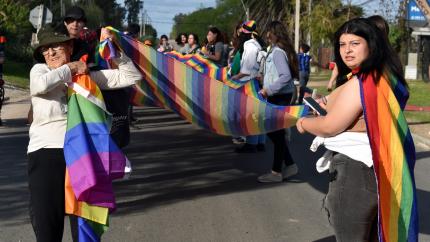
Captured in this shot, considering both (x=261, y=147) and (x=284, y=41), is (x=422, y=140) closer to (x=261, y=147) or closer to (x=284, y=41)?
(x=261, y=147)

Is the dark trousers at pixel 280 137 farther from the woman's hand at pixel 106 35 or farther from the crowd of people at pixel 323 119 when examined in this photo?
the woman's hand at pixel 106 35

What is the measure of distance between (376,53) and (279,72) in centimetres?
440

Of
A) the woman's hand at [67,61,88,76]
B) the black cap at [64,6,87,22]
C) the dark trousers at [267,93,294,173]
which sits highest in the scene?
the black cap at [64,6,87,22]

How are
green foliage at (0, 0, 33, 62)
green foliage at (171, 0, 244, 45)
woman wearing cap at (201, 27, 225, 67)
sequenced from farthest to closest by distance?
green foliage at (171, 0, 244, 45)
green foliage at (0, 0, 33, 62)
woman wearing cap at (201, 27, 225, 67)

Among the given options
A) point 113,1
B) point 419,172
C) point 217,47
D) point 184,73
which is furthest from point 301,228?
point 113,1

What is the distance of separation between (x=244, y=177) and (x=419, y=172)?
2.50 meters

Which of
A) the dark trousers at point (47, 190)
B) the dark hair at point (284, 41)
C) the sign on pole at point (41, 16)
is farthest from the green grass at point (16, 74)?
the dark trousers at point (47, 190)

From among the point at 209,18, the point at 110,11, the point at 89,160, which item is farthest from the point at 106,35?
the point at 209,18

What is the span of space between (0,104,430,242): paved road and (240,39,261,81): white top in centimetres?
125

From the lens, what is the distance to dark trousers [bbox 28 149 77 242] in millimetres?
4141

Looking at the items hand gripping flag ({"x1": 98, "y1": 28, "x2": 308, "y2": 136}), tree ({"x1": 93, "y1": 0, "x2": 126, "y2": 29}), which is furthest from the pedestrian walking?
tree ({"x1": 93, "y1": 0, "x2": 126, "y2": 29})

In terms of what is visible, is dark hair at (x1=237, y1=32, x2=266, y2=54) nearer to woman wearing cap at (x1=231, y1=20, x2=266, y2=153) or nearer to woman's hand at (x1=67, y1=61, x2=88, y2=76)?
woman wearing cap at (x1=231, y1=20, x2=266, y2=153)

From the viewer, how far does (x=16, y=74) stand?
3291cm

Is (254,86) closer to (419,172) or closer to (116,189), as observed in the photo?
(116,189)
